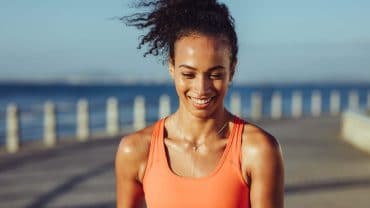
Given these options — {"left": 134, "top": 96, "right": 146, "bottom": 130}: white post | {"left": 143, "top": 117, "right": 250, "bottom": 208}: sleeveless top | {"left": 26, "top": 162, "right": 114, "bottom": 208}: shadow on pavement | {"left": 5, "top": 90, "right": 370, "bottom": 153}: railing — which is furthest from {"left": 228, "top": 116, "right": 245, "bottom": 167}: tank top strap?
{"left": 134, "top": 96, "right": 146, "bottom": 130}: white post

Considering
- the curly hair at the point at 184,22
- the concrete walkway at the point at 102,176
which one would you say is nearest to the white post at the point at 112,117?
the concrete walkway at the point at 102,176

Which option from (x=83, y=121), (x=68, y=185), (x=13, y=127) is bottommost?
(x=83, y=121)

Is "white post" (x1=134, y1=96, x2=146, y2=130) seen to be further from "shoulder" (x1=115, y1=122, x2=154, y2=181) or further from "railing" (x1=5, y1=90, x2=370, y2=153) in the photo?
→ "shoulder" (x1=115, y1=122, x2=154, y2=181)

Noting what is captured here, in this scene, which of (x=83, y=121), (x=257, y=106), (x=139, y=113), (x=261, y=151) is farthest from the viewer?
(x=257, y=106)

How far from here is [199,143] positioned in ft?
7.88

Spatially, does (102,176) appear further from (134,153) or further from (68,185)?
(134,153)

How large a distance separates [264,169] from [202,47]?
452mm

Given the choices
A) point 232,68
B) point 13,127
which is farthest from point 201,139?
point 13,127

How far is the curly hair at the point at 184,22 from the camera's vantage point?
230cm

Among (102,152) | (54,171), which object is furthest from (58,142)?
(54,171)

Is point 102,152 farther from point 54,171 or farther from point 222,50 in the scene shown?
point 222,50

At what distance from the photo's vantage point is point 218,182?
2168 mm

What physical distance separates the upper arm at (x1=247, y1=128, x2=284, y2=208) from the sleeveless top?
36 mm

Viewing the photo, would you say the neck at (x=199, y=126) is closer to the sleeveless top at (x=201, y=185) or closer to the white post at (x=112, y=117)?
the sleeveless top at (x=201, y=185)
